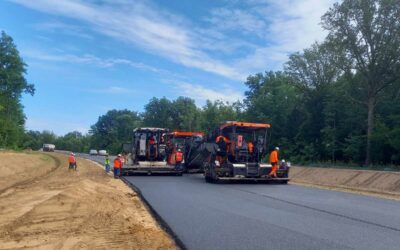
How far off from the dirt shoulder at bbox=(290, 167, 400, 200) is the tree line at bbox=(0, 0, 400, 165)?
6406 mm

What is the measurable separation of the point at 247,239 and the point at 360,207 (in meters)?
5.17

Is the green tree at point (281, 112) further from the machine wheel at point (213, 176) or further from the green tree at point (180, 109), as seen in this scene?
the green tree at point (180, 109)

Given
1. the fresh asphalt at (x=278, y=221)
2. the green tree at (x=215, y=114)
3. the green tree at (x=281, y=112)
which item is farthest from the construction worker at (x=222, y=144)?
the green tree at (x=215, y=114)

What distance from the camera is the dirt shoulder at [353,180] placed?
19.1m

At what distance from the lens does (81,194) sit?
1373cm

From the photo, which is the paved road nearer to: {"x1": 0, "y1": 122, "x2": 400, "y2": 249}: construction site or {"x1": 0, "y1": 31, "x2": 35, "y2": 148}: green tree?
{"x1": 0, "y1": 122, "x2": 400, "y2": 249}: construction site

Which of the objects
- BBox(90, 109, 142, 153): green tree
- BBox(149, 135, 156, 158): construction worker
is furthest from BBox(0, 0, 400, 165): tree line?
BBox(90, 109, 142, 153): green tree

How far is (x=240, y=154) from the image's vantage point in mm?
19500

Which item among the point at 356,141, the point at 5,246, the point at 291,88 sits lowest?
the point at 5,246

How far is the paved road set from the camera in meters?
7.10

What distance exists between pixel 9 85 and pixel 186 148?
136 ft

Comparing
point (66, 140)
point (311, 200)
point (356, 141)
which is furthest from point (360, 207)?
point (66, 140)

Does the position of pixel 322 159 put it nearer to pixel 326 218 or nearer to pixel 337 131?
pixel 337 131

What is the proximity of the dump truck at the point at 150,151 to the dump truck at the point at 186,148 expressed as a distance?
0.45m
